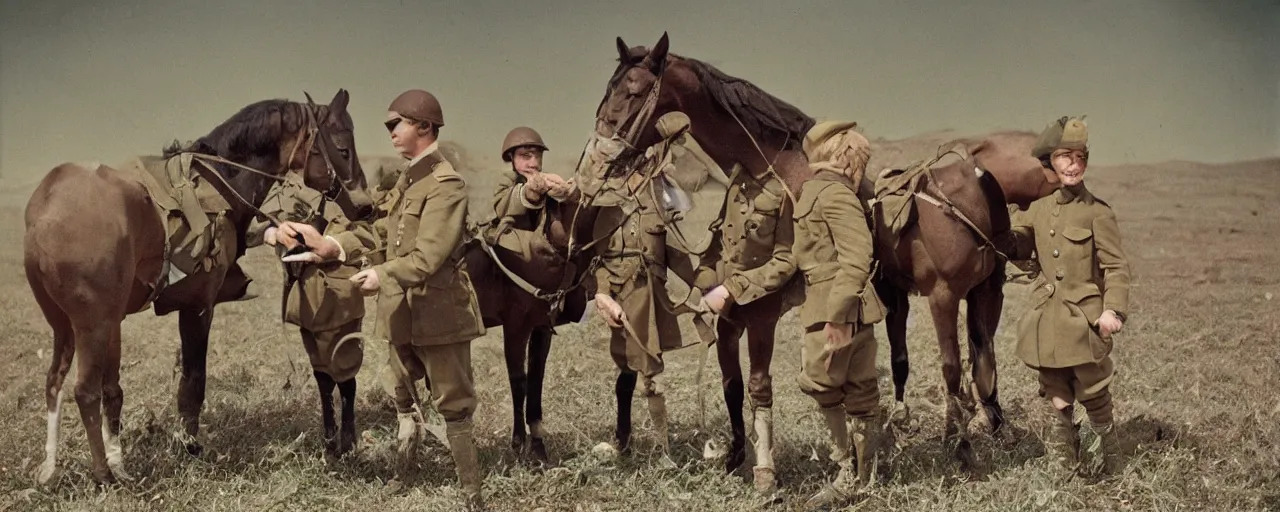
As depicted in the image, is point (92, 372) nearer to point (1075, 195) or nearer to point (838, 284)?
point (838, 284)

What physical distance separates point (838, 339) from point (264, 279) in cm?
875

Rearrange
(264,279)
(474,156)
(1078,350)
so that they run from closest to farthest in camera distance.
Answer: (1078,350), (474,156), (264,279)

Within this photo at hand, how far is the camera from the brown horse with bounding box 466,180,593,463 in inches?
207

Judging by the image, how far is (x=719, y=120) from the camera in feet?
15.0

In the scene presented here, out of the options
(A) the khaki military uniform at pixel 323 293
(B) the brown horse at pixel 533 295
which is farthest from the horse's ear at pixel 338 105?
(B) the brown horse at pixel 533 295

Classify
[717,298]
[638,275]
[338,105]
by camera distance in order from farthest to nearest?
[338,105]
[638,275]
[717,298]

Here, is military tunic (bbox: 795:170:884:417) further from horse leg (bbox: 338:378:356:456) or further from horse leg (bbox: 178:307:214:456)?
horse leg (bbox: 178:307:214:456)

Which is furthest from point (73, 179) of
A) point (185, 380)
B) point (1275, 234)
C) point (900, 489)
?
point (1275, 234)

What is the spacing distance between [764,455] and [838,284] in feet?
3.93

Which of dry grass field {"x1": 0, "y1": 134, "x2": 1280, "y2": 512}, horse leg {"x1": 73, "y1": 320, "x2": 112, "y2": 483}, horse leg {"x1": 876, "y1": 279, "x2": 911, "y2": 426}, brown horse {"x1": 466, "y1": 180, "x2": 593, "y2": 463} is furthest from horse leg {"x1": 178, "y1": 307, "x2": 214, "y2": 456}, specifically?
horse leg {"x1": 876, "y1": 279, "x2": 911, "y2": 426}

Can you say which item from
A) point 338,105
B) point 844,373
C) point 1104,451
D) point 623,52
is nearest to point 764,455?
point 844,373

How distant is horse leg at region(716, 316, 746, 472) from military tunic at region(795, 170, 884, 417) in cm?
66

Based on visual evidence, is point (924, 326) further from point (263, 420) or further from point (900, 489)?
point (263, 420)

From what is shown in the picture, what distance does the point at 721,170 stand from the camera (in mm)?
4781
